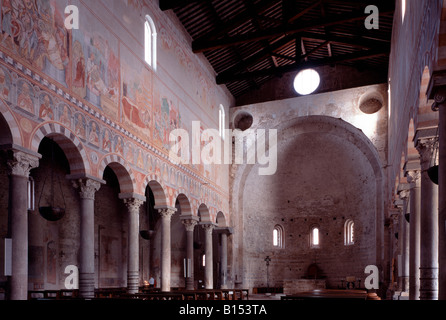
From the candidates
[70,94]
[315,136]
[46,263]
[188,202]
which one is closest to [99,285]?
[46,263]

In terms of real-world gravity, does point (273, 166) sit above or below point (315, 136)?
below

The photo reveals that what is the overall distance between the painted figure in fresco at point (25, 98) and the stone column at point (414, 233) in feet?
29.1

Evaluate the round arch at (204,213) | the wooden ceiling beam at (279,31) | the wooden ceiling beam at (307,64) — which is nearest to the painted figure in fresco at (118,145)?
the wooden ceiling beam at (279,31)

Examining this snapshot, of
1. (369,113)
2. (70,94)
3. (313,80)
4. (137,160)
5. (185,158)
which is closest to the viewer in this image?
(70,94)

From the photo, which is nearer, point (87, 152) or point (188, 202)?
point (87, 152)

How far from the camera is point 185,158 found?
18.0m

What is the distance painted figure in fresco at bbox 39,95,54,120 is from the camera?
9700 millimetres

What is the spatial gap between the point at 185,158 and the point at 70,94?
7.68 m

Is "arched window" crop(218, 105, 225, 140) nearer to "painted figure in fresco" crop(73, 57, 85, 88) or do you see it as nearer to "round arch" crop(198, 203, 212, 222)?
"round arch" crop(198, 203, 212, 222)

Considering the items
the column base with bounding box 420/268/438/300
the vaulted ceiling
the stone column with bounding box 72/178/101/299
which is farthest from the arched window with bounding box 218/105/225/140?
the column base with bounding box 420/268/438/300

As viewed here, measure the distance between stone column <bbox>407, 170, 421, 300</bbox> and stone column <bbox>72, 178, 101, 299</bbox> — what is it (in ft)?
26.0

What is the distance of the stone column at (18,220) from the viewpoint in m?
8.54

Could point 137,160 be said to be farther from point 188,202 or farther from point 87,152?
point 188,202

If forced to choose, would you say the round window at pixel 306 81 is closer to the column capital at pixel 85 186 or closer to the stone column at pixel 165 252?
the stone column at pixel 165 252
